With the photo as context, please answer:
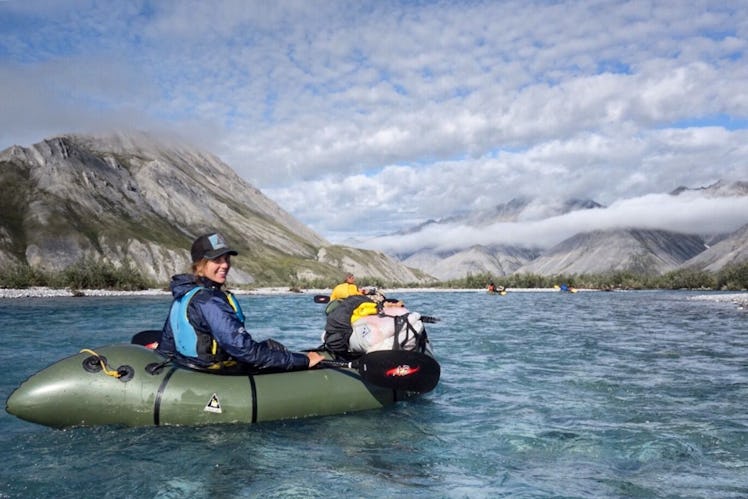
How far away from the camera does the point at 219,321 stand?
7688 millimetres

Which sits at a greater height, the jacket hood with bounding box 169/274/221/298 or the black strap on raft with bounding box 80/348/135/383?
the jacket hood with bounding box 169/274/221/298

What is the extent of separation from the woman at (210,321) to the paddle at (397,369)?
142 centimetres

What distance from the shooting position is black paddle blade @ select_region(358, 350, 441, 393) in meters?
8.98

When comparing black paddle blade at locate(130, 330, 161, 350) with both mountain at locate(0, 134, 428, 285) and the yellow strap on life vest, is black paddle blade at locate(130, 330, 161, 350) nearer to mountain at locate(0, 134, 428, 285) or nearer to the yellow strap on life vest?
the yellow strap on life vest

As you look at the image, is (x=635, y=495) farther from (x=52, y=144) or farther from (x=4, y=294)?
(x=52, y=144)

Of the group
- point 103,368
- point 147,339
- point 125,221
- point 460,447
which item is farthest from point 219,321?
point 125,221

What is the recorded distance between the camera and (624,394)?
1078 centimetres

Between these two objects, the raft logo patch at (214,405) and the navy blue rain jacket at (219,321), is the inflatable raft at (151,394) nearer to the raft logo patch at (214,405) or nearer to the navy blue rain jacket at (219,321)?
the raft logo patch at (214,405)

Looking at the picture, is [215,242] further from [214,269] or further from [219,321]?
[219,321]

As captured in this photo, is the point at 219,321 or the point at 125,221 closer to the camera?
the point at 219,321

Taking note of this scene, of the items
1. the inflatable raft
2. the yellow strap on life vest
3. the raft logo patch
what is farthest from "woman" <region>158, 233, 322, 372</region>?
the yellow strap on life vest

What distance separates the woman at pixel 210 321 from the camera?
25.3 ft

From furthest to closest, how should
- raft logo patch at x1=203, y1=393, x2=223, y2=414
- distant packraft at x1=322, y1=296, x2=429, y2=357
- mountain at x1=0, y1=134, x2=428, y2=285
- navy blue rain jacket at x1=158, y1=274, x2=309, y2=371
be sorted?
mountain at x1=0, y1=134, x2=428, y2=285
distant packraft at x1=322, y1=296, x2=429, y2=357
raft logo patch at x1=203, y1=393, x2=223, y2=414
navy blue rain jacket at x1=158, y1=274, x2=309, y2=371

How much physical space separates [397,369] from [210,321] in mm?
3098
